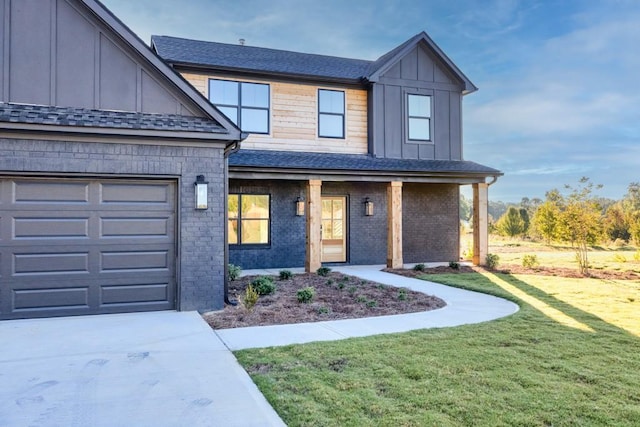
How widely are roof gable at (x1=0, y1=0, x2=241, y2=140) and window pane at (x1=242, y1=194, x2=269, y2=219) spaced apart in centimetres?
576

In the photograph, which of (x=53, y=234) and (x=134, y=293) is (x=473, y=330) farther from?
(x=53, y=234)

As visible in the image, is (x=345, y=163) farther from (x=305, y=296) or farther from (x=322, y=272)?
(x=305, y=296)

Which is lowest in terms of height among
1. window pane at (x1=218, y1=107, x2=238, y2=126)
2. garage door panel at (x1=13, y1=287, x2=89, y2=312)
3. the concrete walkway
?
the concrete walkway

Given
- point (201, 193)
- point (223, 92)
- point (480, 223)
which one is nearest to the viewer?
point (201, 193)

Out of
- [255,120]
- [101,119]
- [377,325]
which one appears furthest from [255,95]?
[377,325]

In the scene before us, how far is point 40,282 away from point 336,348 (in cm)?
476

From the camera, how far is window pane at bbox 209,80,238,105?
1245 cm

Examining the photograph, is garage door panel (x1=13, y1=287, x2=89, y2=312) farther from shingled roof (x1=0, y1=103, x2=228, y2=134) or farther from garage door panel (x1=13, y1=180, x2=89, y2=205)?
shingled roof (x1=0, y1=103, x2=228, y2=134)

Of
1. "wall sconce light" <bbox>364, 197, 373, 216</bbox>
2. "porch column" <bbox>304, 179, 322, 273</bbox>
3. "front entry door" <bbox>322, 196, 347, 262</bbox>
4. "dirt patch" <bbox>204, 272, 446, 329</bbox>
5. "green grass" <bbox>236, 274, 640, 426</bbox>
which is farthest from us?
"front entry door" <bbox>322, 196, 347, 262</bbox>

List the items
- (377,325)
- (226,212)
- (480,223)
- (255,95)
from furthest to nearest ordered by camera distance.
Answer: (480,223)
(255,95)
(226,212)
(377,325)

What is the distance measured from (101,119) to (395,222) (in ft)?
27.8

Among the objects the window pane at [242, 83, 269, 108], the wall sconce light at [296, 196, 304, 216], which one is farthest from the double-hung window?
the window pane at [242, 83, 269, 108]

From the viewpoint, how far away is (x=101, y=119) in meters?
6.68

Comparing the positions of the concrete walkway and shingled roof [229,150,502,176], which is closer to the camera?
the concrete walkway
